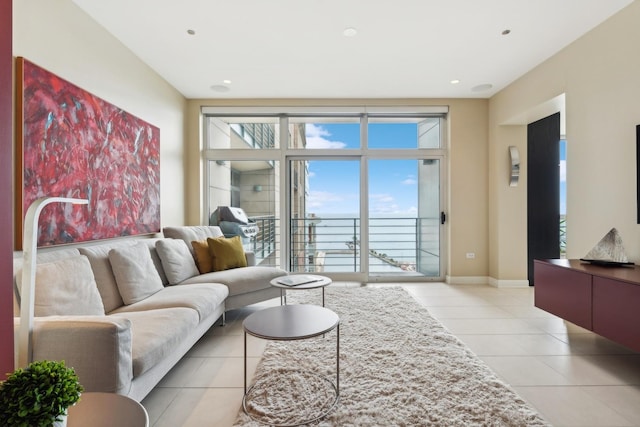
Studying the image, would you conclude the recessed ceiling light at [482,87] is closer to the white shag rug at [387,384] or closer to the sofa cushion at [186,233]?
the white shag rug at [387,384]

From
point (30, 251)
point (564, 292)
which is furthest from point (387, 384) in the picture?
point (30, 251)

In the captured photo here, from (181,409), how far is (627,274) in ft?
9.73

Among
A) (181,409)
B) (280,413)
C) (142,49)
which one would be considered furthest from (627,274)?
(142,49)

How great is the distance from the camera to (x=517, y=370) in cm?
212


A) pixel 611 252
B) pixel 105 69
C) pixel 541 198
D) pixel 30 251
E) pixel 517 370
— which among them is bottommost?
pixel 517 370

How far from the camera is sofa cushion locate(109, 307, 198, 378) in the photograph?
60.5 inches

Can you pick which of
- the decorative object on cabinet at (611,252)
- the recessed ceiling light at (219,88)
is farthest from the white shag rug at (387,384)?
the recessed ceiling light at (219,88)

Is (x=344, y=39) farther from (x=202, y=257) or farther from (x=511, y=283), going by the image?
(x=511, y=283)

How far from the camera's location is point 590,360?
2285mm

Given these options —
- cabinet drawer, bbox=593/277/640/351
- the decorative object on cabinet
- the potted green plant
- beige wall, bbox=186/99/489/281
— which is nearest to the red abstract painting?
beige wall, bbox=186/99/489/281

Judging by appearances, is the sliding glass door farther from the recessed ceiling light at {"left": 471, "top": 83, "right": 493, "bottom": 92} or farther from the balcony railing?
the recessed ceiling light at {"left": 471, "top": 83, "right": 493, "bottom": 92}

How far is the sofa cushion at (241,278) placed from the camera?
2920 mm

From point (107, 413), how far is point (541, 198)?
200 inches

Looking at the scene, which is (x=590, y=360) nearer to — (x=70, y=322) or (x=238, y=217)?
(x=70, y=322)
